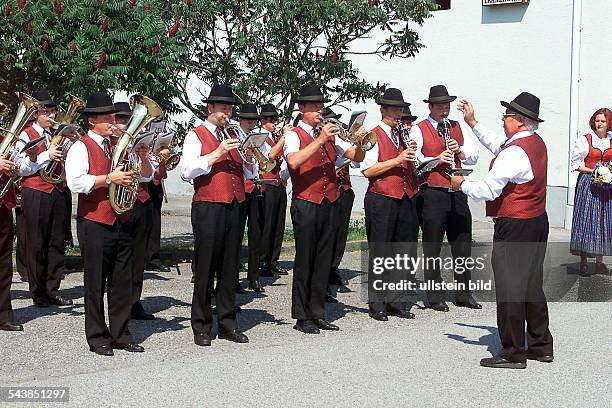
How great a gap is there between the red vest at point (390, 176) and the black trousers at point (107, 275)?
255 cm

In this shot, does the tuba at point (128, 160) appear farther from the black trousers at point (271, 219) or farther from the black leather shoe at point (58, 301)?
the black trousers at point (271, 219)

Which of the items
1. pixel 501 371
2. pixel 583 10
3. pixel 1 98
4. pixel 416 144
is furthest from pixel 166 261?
pixel 583 10

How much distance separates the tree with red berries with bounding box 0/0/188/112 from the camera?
1098 cm

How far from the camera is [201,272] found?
27.1 feet

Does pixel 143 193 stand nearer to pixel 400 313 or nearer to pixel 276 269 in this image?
pixel 400 313

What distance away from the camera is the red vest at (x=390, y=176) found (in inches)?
371

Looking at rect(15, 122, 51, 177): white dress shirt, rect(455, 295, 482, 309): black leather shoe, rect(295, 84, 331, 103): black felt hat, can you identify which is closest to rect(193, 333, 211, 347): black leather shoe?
rect(15, 122, 51, 177): white dress shirt

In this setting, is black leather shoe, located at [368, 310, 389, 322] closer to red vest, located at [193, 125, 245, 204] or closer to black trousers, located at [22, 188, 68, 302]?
red vest, located at [193, 125, 245, 204]

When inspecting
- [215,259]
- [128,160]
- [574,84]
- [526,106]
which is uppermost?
[574,84]

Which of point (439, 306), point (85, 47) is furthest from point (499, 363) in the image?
point (85, 47)

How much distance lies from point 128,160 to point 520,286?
307 cm

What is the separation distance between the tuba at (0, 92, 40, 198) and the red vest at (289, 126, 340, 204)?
2235mm

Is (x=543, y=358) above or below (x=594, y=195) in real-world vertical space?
below

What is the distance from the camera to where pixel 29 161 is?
29.1ft
